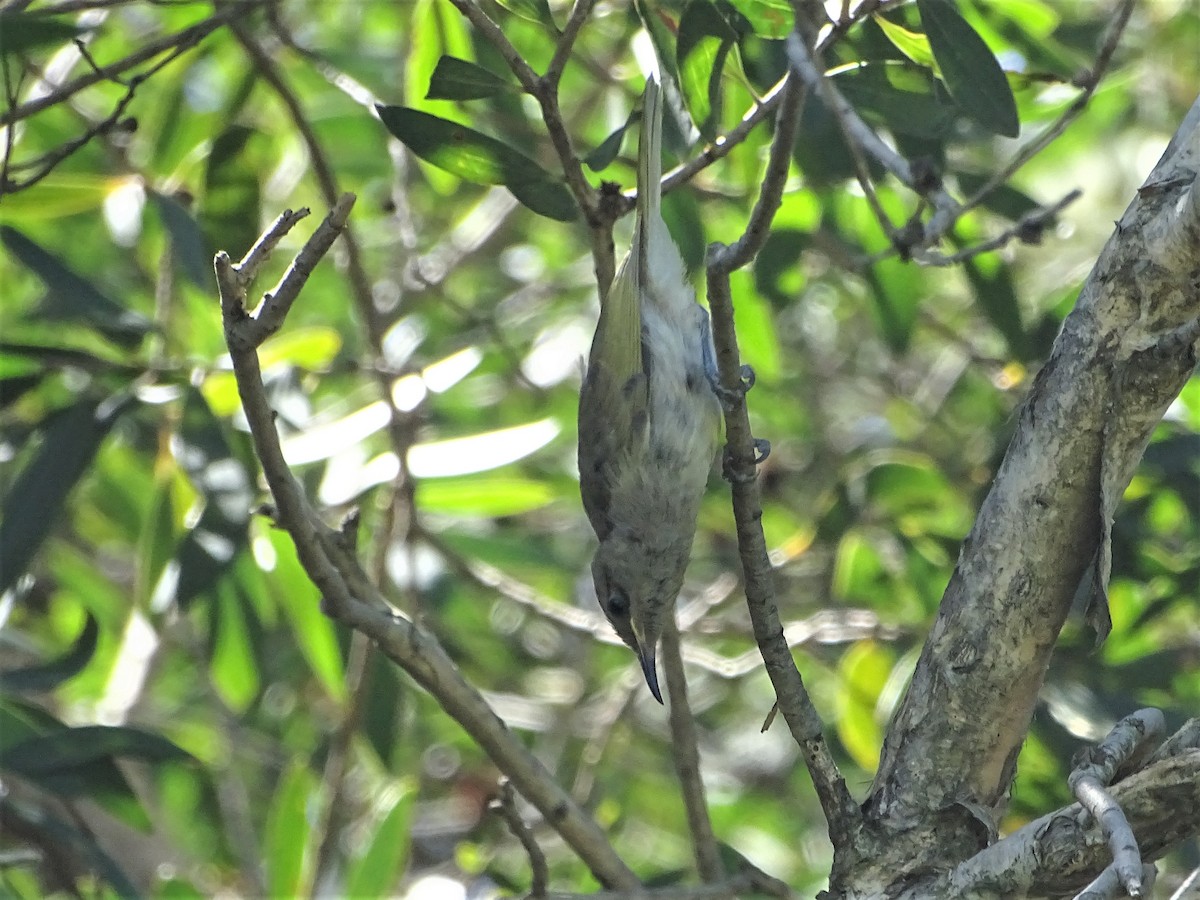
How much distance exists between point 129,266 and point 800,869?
3.75 m

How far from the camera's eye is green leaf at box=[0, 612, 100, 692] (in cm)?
329

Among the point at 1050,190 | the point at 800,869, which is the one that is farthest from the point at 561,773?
the point at 1050,190

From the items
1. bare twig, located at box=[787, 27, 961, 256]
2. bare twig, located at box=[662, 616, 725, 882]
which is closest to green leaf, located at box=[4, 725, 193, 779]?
bare twig, located at box=[662, 616, 725, 882]

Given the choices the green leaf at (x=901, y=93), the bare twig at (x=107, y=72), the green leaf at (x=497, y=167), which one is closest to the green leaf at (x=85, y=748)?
the bare twig at (x=107, y=72)

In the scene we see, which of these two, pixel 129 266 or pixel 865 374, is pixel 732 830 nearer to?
pixel 865 374

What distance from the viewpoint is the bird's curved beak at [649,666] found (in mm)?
3422

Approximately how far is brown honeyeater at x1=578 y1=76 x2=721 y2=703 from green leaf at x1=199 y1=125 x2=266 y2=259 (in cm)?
117

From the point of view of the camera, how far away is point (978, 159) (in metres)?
5.09

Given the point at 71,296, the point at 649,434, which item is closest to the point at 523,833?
the point at 649,434

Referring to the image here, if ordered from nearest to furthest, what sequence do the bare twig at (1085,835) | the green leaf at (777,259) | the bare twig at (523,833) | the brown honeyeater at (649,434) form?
the bare twig at (1085,835) → the bare twig at (523,833) → the brown honeyeater at (649,434) → the green leaf at (777,259)

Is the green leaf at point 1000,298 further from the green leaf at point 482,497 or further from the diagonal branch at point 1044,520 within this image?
the diagonal branch at point 1044,520

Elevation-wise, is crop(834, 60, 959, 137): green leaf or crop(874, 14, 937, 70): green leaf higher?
crop(874, 14, 937, 70): green leaf

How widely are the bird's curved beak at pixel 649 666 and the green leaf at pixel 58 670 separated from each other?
1.42m

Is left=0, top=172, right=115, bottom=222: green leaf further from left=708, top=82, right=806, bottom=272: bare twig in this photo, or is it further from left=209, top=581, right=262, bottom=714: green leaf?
left=708, top=82, right=806, bottom=272: bare twig
